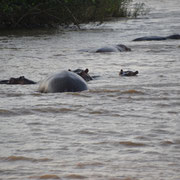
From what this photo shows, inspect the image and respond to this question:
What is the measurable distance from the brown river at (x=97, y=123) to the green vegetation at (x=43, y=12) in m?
7.30

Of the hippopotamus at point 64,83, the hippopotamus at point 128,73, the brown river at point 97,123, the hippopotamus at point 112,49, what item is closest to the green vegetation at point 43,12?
the hippopotamus at point 112,49

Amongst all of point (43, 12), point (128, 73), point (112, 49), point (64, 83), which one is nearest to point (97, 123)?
point (64, 83)

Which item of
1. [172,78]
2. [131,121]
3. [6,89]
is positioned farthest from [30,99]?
[172,78]

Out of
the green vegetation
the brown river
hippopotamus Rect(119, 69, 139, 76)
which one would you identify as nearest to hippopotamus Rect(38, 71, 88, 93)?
the brown river

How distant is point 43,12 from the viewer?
1873cm

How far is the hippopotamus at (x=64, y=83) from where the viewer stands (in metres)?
→ 6.77

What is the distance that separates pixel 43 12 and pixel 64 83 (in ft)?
40.1

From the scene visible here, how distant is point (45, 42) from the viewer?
1497 cm

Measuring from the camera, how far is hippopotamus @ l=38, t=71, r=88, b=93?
6766mm

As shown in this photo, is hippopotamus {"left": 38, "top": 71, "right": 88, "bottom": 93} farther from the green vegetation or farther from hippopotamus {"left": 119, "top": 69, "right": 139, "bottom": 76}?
the green vegetation

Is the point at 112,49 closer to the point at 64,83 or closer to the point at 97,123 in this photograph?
the point at 64,83

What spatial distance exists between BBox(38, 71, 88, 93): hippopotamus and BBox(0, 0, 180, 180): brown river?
0.37 feet

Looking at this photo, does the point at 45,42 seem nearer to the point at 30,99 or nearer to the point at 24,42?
the point at 24,42

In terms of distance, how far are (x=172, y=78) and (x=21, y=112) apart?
10.0 feet
